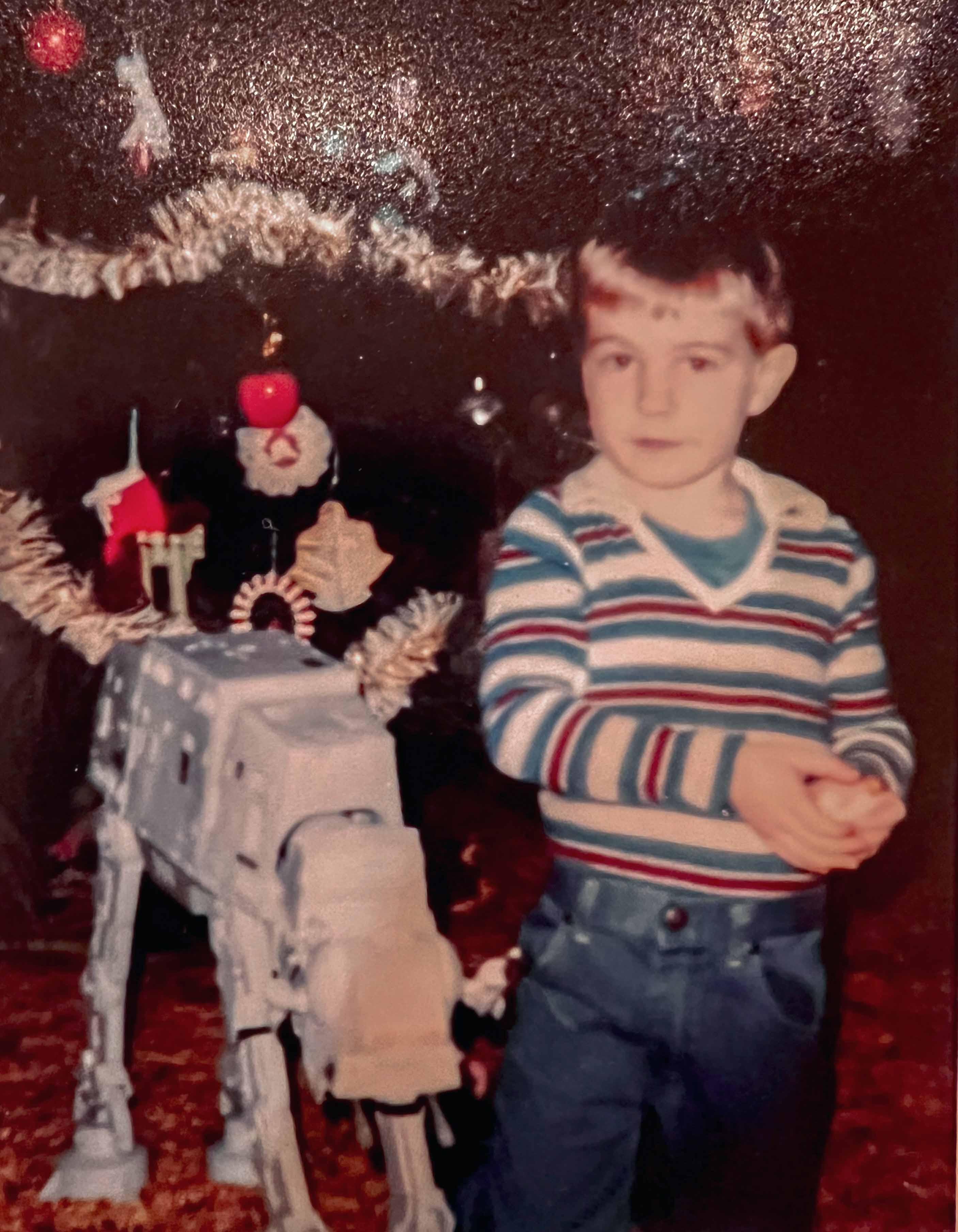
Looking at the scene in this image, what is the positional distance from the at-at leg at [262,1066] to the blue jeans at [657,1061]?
0.15 m

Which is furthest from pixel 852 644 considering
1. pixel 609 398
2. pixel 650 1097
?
pixel 650 1097

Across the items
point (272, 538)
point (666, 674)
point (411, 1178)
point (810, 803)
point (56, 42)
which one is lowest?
point (411, 1178)

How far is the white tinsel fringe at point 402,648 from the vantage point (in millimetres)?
1098

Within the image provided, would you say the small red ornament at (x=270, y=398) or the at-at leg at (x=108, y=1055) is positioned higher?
the small red ornament at (x=270, y=398)

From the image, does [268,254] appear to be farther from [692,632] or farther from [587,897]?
[587,897]

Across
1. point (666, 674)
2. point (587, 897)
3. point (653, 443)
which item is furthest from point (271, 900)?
point (653, 443)

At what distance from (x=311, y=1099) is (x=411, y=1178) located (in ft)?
0.37

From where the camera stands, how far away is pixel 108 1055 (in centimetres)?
111

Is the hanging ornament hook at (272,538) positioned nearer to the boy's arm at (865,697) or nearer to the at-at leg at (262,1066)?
the at-at leg at (262,1066)

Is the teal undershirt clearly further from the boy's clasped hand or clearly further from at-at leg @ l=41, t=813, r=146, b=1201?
at-at leg @ l=41, t=813, r=146, b=1201

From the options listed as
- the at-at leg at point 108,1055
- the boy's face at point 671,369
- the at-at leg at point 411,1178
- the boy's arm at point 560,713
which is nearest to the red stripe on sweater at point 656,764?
the boy's arm at point 560,713

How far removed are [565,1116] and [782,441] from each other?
625 mm

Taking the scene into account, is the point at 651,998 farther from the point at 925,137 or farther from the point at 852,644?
the point at 925,137

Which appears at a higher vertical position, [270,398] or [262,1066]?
[270,398]
